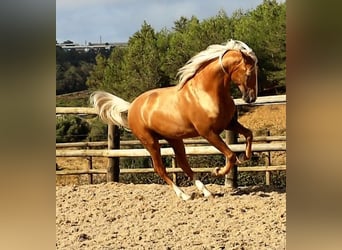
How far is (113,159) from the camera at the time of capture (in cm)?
287

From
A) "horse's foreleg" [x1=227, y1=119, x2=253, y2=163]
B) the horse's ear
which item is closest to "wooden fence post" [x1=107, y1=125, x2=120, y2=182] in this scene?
"horse's foreleg" [x1=227, y1=119, x2=253, y2=163]

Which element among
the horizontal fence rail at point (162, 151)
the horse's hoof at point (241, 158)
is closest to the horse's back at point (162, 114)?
the horizontal fence rail at point (162, 151)

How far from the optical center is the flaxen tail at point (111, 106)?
8.75 ft

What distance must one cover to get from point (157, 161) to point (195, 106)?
0.37 metres

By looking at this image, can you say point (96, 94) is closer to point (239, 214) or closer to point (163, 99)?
point (163, 99)

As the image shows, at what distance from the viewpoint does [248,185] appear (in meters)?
2.67

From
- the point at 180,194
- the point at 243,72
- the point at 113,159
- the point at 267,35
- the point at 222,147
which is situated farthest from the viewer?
the point at 113,159

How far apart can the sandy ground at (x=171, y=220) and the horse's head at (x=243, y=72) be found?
0.51 metres

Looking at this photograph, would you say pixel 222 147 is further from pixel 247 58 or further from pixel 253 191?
pixel 247 58

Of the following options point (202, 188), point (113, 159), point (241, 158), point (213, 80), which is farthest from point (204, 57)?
point (113, 159)

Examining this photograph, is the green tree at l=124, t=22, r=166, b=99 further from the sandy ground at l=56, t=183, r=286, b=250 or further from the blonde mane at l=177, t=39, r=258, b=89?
the sandy ground at l=56, t=183, r=286, b=250

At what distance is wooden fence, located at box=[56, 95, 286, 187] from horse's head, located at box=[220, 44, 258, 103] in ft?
0.16

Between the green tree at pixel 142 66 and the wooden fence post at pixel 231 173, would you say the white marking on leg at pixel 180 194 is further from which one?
the green tree at pixel 142 66

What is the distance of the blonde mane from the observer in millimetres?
A: 2396
